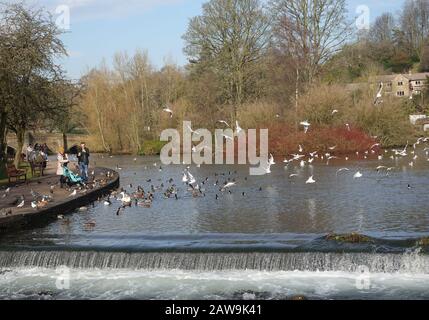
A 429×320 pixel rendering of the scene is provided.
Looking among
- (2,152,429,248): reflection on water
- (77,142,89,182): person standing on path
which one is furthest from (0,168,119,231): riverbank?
(77,142,89,182): person standing on path

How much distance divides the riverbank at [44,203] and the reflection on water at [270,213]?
45 cm

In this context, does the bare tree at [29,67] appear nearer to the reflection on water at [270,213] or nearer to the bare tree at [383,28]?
the reflection on water at [270,213]

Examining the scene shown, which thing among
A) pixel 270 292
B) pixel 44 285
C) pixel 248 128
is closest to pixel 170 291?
pixel 270 292

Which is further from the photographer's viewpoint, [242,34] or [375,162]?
[242,34]

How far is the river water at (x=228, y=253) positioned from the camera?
14.2m

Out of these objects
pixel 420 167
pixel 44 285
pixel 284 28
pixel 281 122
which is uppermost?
pixel 284 28

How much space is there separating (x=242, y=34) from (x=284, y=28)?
490 centimetres

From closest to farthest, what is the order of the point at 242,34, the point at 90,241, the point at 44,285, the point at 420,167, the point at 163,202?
the point at 44,285 < the point at 90,241 < the point at 163,202 < the point at 420,167 < the point at 242,34

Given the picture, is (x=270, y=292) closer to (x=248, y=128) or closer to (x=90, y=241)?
(x=90, y=241)

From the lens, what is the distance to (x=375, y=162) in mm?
38062

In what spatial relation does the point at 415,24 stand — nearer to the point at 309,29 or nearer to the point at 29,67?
the point at 309,29

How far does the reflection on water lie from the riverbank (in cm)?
45

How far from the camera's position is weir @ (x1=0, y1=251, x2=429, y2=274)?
14531 mm

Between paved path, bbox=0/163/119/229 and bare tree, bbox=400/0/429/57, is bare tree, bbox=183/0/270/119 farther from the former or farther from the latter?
bare tree, bbox=400/0/429/57
